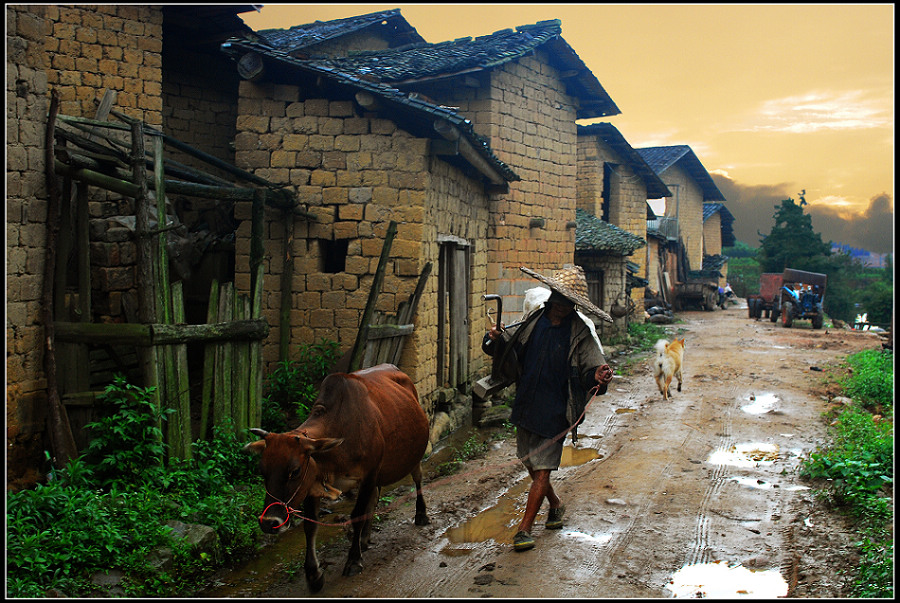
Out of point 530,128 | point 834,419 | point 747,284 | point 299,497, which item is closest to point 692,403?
point 834,419

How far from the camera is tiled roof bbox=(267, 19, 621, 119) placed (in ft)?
33.7

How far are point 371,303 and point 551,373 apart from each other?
2351mm

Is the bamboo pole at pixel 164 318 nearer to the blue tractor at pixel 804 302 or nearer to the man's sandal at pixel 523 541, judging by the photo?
the man's sandal at pixel 523 541

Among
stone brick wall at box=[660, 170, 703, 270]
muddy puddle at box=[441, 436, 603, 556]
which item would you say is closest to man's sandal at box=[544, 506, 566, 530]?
muddy puddle at box=[441, 436, 603, 556]

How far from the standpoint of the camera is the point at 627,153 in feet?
70.4

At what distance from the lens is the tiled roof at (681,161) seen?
96.0 ft

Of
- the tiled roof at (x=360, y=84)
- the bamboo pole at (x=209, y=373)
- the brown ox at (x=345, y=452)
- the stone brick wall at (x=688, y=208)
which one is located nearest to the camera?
the brown ox at (x=345, y=452)

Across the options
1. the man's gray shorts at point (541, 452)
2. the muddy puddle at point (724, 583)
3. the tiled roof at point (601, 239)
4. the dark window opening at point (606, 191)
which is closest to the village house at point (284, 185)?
the man's gray shorts at point (541, 452)

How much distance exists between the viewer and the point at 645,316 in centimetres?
2314

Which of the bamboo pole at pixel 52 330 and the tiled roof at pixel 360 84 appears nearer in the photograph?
the bamboo pole at pixel 52 330

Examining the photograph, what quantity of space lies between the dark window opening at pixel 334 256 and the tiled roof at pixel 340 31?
573 centimetres

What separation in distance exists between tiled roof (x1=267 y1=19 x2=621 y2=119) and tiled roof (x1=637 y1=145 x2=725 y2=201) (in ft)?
55.8

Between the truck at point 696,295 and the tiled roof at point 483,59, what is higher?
the tiled roof at point 483,59

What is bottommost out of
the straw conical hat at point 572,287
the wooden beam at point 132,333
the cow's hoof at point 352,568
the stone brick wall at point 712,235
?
the cow's hoof at point 352,568
